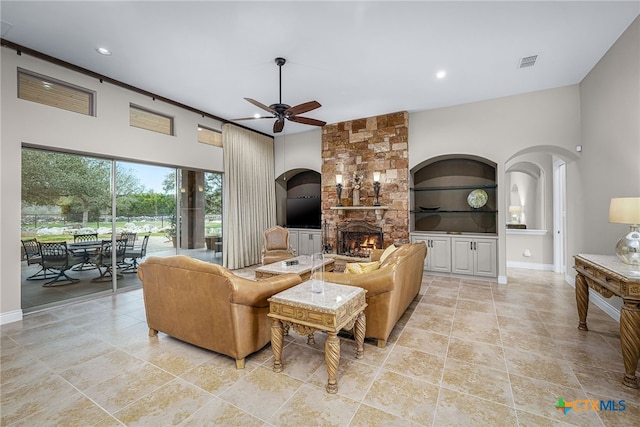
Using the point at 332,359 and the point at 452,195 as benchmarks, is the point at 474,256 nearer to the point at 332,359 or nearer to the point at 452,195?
the point at 452,195

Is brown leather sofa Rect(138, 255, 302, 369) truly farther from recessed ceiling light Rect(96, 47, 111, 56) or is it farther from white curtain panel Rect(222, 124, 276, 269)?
white curtain panel Rect(222, 124, 276, 269)

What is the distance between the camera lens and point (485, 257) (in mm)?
5336

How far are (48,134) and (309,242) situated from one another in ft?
17.2

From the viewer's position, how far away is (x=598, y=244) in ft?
12.9

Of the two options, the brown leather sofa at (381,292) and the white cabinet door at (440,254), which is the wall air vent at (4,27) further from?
the white cabinet door at (440,254)

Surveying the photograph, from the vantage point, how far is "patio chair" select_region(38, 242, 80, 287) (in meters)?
3.91

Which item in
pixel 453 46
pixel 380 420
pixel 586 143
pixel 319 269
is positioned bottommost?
pixel 380 420

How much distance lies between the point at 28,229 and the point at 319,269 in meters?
4.14

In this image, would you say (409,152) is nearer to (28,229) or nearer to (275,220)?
(275,220)

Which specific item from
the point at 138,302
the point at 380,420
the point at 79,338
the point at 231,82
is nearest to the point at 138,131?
the point at 231,82

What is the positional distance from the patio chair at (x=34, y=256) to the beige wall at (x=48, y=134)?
0.54 ft

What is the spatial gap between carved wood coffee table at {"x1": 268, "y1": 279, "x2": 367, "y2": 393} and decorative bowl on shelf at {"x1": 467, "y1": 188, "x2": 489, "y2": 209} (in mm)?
4701

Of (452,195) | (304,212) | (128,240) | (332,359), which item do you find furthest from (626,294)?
(128,240)

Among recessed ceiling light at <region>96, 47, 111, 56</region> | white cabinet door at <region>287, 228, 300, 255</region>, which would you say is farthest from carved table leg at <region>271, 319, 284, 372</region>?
white cabinet door at <region>287, 228, 300, 255</region>
